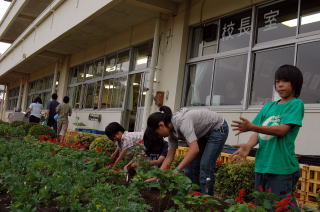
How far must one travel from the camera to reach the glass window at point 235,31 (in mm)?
7426

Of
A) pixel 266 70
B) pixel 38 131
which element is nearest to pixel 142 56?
pixel 38 131

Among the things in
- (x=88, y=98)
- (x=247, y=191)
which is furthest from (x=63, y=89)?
(x=247, y=191)

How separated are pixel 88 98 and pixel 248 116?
9.05 m

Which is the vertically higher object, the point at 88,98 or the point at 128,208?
the point at 88,98

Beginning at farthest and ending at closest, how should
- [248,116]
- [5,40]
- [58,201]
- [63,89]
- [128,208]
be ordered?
[5,40] < [63,89] < [248,116] < [58,201] < [128,208]

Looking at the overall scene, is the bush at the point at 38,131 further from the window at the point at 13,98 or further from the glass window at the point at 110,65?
the window at the point at 13,98

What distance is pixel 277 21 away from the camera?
22.2ft

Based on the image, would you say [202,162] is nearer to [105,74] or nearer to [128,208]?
[128,208]

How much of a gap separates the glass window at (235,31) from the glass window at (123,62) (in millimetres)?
4556

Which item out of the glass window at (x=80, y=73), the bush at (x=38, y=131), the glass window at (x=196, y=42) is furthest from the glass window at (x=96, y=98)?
the glass window at (x=196, y=42)

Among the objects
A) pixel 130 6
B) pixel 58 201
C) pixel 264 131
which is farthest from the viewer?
pixel 130 6

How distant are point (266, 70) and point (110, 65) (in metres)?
7.53

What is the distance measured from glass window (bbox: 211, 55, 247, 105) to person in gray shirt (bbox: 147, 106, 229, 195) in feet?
12.1

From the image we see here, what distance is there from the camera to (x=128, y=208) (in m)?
2.08
